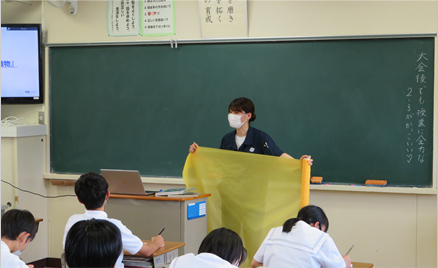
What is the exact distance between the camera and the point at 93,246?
4.83ft

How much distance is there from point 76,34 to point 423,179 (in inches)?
142

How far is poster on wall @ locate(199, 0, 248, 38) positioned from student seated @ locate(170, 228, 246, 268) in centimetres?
308

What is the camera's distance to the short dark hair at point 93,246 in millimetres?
1465

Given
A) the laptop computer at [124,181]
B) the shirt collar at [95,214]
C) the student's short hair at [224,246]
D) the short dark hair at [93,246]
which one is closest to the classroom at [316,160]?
the laptop computer at [124,181]

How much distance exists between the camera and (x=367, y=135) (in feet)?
15.2

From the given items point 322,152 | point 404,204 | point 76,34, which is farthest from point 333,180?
point 76,34

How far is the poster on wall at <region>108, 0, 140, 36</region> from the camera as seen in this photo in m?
5.27

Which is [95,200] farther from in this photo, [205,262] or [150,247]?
[205,262]

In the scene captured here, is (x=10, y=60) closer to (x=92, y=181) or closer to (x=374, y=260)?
(x=92, y=181)

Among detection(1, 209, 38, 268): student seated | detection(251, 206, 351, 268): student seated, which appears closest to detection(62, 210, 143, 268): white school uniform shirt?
detection(1, 209, 38, 268): student seated

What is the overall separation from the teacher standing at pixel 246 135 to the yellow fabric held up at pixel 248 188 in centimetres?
14

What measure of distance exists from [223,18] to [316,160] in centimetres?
155

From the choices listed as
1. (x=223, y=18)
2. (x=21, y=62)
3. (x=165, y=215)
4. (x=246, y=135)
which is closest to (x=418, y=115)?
(x=246, y=135)

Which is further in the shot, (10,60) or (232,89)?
(10,60)
